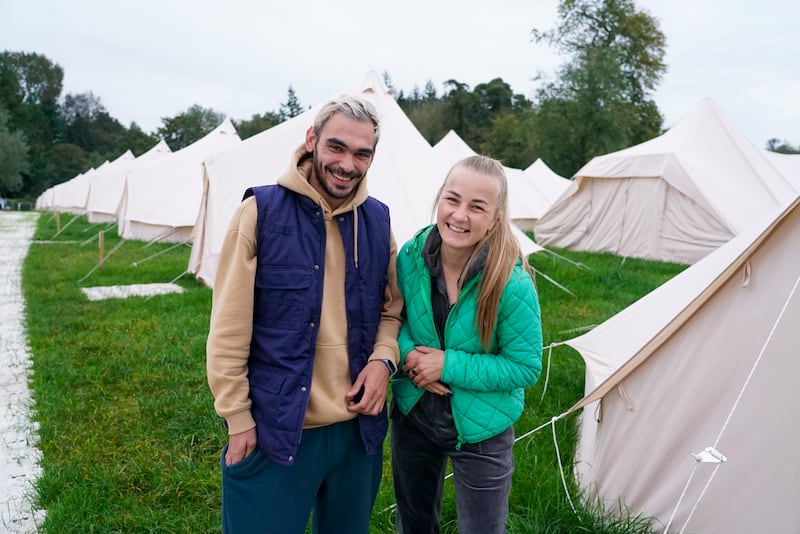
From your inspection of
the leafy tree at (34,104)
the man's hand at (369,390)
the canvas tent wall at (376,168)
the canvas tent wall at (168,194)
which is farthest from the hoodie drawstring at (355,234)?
the leafy tree at (34,104)

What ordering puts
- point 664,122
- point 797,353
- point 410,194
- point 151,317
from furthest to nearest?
1. point 664,122
2. point 410,194
3. point 151,317
4. point 797,353

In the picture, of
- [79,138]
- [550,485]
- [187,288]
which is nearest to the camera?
[550,485]

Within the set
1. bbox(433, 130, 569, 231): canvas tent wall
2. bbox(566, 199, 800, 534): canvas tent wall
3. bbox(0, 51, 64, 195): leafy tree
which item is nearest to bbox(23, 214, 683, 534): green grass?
bbox(566, 199, 800, 534): canvas tent wall

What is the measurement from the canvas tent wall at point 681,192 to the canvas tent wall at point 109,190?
15121mm

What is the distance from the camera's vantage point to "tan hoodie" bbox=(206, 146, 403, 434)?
1368 mm

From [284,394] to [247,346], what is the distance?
17 centimetres

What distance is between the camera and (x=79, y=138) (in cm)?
6512

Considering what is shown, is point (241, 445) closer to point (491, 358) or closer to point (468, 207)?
point (491, 358)

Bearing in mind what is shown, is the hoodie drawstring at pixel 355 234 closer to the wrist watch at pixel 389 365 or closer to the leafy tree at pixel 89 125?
the wrist watch at pixel 389 365

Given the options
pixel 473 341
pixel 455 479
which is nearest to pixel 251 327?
pixel 473 341

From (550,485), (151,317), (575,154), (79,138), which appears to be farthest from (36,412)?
(79,138)

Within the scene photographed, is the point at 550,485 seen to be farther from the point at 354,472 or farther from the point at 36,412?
the point at 36,412

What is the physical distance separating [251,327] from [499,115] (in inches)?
1568

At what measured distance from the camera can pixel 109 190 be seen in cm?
1989
